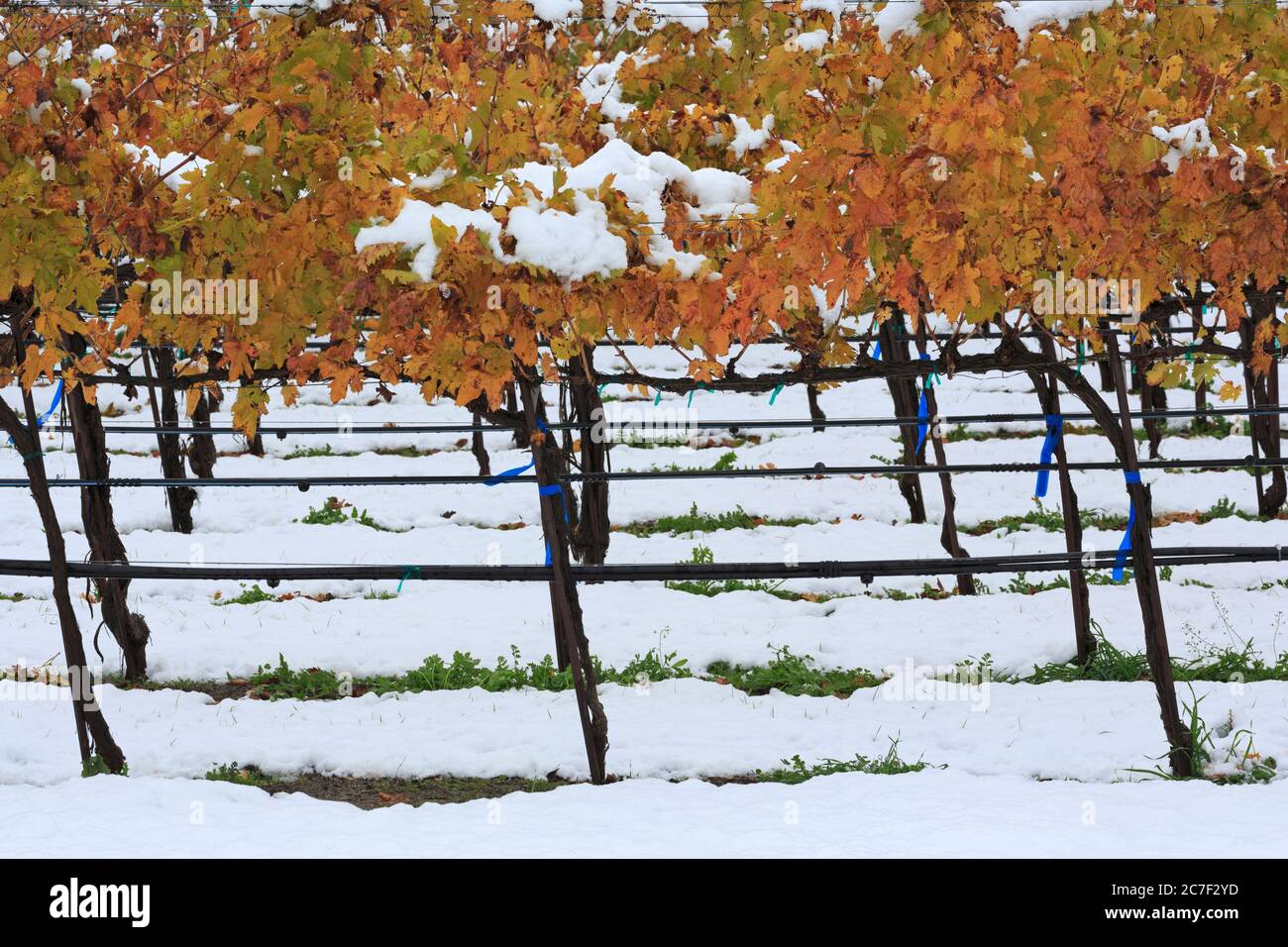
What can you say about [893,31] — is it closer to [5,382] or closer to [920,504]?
[5,382]

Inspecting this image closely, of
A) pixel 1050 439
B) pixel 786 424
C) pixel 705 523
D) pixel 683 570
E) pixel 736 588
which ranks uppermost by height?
pixel 786 424

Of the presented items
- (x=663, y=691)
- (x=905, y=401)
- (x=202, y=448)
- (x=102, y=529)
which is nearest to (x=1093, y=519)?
(x=905, y=401)

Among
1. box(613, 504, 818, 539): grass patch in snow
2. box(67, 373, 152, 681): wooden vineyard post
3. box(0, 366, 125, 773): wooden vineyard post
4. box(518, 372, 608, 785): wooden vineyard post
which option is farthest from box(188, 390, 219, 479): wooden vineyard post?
box(518, 372, 608, 785): wooden vineyard post

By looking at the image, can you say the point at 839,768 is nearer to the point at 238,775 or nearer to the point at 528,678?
the point at 528,678

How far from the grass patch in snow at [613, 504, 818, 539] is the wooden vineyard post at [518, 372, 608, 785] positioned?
15.5 feet

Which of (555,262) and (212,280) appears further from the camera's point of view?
(212,280)

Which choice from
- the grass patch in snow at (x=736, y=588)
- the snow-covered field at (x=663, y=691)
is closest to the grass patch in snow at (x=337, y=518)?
the snow-covered field at (x=663, y=691)

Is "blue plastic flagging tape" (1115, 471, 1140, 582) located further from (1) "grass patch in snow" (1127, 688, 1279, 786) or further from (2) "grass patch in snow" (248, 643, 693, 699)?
(2) "grass patch in snow" (248, 643, 693, 699)

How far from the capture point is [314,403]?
1488 cm

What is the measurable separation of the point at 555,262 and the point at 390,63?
161 centimetres

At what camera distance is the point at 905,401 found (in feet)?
31.6

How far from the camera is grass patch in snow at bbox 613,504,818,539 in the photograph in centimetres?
995

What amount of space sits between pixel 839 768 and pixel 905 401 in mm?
4969
